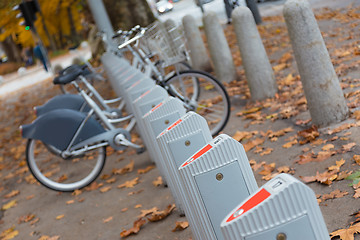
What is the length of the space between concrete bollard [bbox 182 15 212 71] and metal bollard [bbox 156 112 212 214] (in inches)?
281

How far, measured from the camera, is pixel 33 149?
651 centimetres

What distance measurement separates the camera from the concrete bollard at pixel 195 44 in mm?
10602

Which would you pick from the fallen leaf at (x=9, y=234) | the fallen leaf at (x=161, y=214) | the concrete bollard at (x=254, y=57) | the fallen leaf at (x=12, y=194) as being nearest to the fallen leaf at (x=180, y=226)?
the fallen leaf at (x=161, y=214)

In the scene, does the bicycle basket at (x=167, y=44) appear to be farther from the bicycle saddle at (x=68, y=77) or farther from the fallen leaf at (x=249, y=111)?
the fallen leaf at (x=249, y=111)

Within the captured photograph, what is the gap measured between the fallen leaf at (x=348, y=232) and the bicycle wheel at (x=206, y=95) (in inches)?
A: 130

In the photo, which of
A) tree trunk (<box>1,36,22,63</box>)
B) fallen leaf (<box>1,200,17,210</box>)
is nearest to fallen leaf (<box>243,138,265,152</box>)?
fallen leaf (<box>1,200,17,210</box>)

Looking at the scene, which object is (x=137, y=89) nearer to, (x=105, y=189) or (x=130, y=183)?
(x=130, y=183)

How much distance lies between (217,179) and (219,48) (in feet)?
22.9

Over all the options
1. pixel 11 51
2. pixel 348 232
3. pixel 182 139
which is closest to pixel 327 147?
pixel 348 232

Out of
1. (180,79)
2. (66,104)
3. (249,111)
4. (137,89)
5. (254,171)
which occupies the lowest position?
(249,111)

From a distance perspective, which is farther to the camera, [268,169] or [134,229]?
[268,169]

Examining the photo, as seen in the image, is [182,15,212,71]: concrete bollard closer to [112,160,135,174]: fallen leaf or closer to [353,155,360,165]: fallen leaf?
[112,160,135,174]: fallen leaf

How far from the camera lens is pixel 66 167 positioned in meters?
6.94

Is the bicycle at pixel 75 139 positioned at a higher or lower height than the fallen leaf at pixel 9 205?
higher
